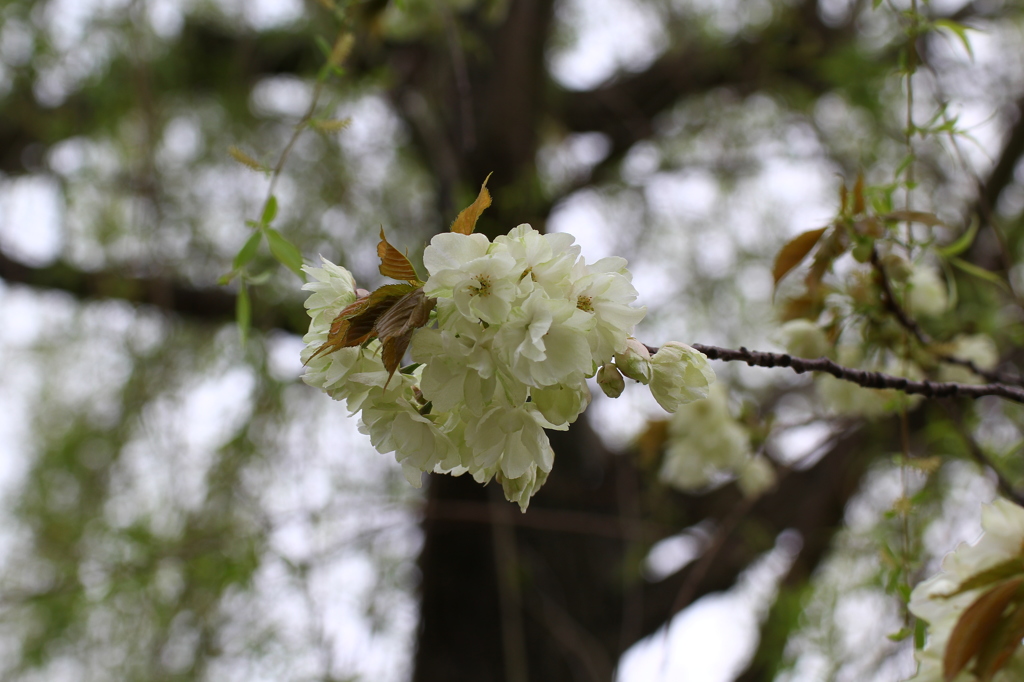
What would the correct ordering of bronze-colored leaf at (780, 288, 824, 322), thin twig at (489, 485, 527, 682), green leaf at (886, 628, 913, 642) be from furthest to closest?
thin twig at (489, 485, 527, 682)
bronze-colored leaf at (780, 288, 824, 322)
green leaf at (886, 628, 913, 642)

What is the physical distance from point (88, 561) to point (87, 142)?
131 centimetres

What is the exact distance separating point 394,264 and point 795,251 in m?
0.48

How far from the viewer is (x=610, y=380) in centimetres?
52

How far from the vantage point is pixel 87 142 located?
2.23 metres

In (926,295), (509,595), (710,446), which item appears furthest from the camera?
(509,595)

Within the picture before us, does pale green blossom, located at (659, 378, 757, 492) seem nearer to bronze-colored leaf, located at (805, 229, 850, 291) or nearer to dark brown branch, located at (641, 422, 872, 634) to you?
bronze-colored leaf, located at (805, 229, 850, 291)

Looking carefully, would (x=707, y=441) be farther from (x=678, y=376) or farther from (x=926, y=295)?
(x=678, y=376)

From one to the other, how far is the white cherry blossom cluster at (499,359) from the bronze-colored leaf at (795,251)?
1.03 feet

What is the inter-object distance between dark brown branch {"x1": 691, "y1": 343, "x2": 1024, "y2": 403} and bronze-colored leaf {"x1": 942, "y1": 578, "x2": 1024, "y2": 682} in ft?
0.60

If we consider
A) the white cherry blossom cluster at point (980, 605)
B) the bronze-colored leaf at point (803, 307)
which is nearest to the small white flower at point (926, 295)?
the bronze-colored leaf at point (803, 307)

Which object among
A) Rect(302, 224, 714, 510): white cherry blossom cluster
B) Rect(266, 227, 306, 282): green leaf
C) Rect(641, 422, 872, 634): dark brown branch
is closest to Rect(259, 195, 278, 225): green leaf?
Rect(266, 227, 306, 282): green leaf

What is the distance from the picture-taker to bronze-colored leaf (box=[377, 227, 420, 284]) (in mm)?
504

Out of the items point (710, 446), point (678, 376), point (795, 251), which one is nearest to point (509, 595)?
point (710, 446)

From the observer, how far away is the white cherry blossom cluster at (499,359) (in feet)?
1.54
